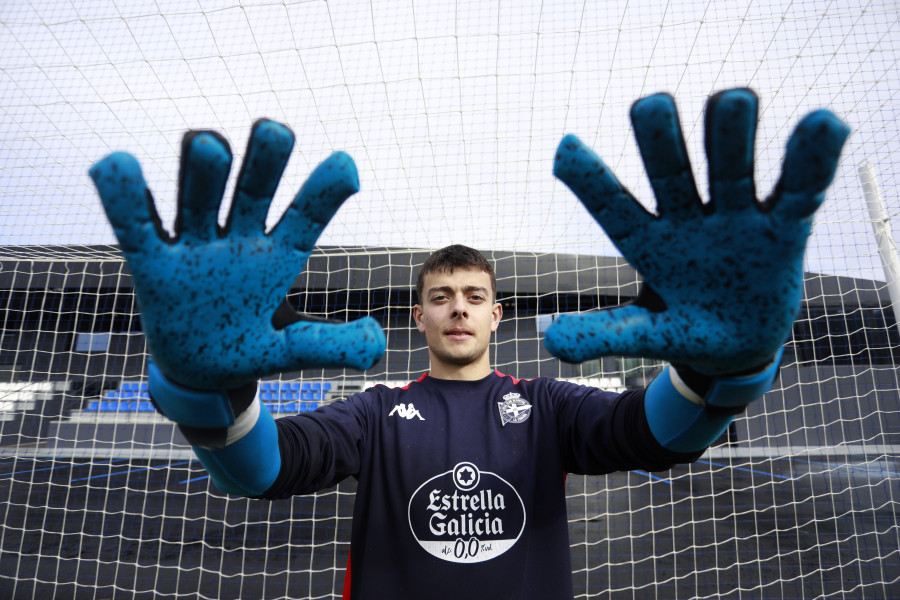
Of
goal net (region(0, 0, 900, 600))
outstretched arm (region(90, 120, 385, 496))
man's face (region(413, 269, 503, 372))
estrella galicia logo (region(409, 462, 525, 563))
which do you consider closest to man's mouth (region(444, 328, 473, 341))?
man's face (region(413, 269, 503, 372))

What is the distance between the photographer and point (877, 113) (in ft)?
9.18

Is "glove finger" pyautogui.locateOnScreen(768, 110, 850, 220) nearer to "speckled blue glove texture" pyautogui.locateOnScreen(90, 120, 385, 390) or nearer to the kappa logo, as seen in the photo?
"speckled blue glove texture" pyautogui.locateOnScreen(90, 120, 385, 390)

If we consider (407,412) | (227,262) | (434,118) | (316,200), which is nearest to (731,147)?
(316,200)

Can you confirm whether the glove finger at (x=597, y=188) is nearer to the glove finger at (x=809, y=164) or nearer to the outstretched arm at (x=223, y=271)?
the glove finger at (x=809, y=164)

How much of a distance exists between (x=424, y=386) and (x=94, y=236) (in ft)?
12.0

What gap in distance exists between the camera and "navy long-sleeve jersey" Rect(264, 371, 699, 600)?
1.00 metres

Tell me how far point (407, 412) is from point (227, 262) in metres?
0.68

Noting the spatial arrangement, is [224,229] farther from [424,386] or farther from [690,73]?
Result: [690,73]

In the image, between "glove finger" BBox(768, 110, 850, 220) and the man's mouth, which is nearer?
"glove finger" BBox(768, 110, 850, 220)

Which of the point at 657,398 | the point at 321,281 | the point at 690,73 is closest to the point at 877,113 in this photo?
the point at 690,73

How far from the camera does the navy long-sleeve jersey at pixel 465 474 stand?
3.28 feet

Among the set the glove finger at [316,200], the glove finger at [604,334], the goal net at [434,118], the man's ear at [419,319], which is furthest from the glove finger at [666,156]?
the goal net at [434,118]

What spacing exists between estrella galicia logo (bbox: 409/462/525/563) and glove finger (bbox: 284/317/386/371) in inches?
20.0

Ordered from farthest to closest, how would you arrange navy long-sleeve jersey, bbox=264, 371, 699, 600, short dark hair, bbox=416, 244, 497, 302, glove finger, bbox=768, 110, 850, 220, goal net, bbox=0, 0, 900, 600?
goal net, bbox=0, 0, 900, 600
short dark hair, bbox=416, 244, 497, 302
navy long-sleeve jersey, bbox=264, 371, 699, 600
glove finger, bbox=768, 110, 850, 220
